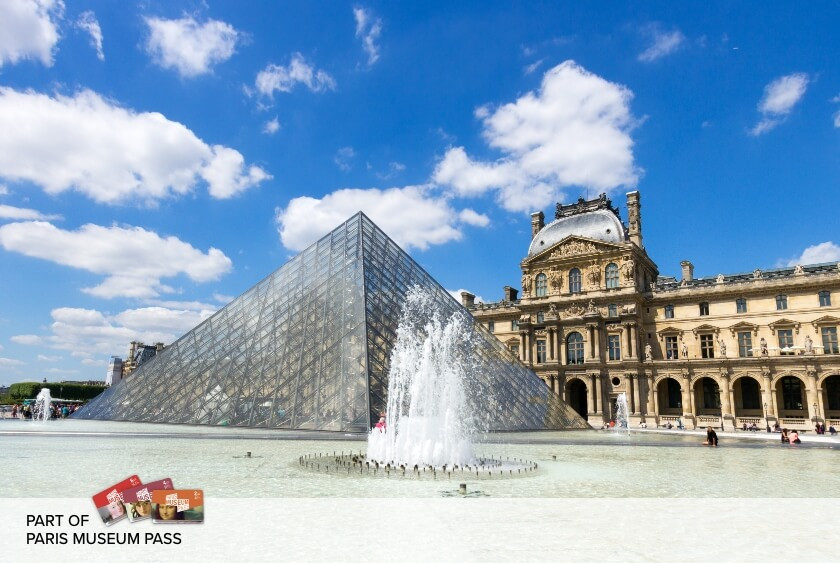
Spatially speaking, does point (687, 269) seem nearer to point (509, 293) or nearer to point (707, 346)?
point (707, 346)

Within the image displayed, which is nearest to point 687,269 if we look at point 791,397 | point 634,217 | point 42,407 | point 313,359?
point 634,217

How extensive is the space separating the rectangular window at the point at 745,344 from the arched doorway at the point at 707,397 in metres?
2.74

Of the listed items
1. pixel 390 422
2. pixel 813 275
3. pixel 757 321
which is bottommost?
pixel 390 422

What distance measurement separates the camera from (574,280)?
1757 inches

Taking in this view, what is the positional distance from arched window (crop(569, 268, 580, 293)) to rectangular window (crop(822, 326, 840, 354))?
52.6ft

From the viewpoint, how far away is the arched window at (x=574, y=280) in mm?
44438

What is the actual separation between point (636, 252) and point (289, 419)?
31.5m

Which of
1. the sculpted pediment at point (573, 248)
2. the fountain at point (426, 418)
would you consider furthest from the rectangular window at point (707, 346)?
the fountain at point (426, 418)

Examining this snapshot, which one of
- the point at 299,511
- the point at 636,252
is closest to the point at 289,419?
the point at 299,511

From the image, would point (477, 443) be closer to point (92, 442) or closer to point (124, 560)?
point (92, 442)

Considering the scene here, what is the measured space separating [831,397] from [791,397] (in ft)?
7.19

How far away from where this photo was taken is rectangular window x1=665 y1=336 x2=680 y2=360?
40.9 m

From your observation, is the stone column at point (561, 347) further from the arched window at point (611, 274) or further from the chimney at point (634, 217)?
the chimney at point (634, 217)

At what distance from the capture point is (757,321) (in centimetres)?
3838
